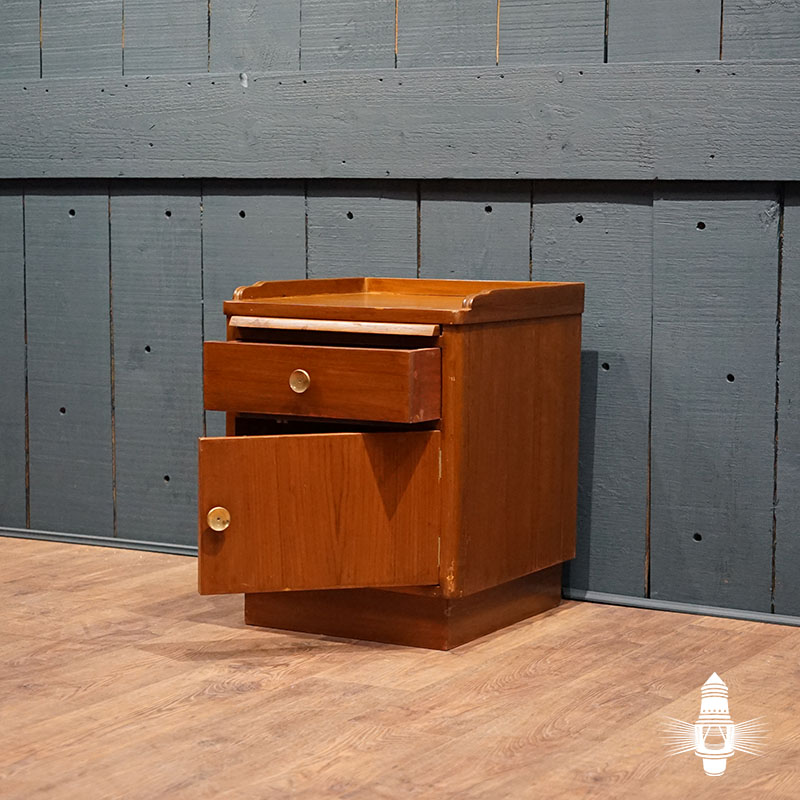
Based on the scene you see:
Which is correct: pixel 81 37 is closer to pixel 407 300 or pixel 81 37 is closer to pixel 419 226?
pixel 419 226

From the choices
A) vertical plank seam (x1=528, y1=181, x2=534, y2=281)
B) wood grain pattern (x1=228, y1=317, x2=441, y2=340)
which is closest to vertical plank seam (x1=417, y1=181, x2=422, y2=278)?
vertical plank seam (x1=528, y1=181, x2=534, y2=281)

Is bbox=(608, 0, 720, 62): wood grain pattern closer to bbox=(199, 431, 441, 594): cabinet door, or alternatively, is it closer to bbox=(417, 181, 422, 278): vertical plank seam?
bbox=(417, 181, 422, 278): vertical plank seam

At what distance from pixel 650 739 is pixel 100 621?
0.97m

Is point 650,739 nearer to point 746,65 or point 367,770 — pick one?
point 367,770

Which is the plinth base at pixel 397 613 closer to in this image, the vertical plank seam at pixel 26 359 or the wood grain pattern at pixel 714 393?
the wood grain pattern at pixel 714 393

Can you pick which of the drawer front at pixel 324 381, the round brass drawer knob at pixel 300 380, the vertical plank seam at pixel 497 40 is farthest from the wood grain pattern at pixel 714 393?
the round brass drawer knob at pixel 300 380

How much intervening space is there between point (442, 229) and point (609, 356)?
1.28 feet

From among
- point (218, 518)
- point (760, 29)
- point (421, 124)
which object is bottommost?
point (218, 518)

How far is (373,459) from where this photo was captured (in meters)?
2.01

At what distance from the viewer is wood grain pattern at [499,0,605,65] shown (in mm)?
2342

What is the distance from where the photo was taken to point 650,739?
1.69m

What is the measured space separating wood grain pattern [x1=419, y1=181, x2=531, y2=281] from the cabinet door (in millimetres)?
551

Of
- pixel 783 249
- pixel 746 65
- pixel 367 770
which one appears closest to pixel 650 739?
pixel 367 770

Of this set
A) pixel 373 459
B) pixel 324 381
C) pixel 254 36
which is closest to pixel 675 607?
pixel 373 459
